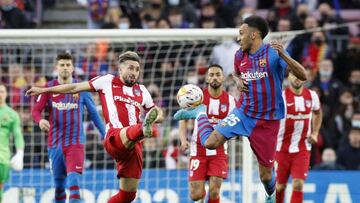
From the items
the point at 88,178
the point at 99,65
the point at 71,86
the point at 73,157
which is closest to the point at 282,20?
the point at 99,65

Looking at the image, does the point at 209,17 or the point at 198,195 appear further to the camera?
the point at 209,17

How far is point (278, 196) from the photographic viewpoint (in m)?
15.0

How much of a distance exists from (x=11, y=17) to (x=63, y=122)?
6209 millimetres

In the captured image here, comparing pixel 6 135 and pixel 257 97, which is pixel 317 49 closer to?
pixel 6 135

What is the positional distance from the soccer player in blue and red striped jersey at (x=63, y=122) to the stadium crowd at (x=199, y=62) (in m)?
2.36

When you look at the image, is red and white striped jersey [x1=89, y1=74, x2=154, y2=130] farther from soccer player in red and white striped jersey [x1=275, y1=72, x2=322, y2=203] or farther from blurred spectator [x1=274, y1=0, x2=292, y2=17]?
blurred spectator [x1=274, y1=0, x2=292, y2=17]

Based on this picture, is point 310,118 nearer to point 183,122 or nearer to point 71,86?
point 183,122

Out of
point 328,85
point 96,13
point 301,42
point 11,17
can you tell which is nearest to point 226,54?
point 328,85

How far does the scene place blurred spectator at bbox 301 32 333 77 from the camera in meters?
19.7

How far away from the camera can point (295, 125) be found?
49.9 feet

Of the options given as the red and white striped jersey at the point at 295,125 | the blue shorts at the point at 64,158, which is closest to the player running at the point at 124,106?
the blue shorts at the point at 64,158

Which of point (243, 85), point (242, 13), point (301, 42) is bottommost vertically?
point (243, 85)

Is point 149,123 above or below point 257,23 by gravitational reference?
below

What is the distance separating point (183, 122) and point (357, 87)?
562cm
